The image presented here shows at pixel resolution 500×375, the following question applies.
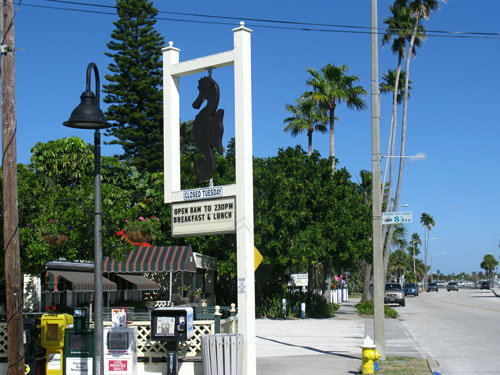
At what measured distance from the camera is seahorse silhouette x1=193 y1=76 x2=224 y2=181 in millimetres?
12836

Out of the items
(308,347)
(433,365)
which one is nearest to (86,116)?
(433,365)

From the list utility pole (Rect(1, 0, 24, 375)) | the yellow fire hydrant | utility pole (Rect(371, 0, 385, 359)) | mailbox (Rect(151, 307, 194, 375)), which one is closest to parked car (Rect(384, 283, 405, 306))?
utility pole (Rect(371, 0, 385, 359))

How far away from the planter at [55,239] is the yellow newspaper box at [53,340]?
10.1ft

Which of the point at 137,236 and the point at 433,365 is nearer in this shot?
the point at 433,365

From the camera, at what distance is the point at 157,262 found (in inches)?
1040

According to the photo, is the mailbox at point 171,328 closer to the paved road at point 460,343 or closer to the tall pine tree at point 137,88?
the paved road at point 460,343

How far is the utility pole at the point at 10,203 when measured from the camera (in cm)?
1113

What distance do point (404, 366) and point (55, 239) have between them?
853cm

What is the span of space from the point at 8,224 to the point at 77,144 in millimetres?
13765

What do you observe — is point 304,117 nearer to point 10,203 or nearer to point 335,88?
point 335,88

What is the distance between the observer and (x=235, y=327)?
15.1m

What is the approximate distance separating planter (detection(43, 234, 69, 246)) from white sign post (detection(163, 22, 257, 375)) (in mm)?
3716

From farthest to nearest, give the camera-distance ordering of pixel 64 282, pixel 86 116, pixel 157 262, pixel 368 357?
pixel 157 262
pixel 64 282
pixel 368 357
pixel 86 116

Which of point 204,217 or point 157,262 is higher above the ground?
point 204,217
